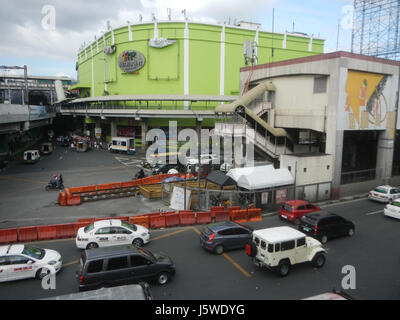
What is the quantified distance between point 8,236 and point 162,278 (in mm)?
8862

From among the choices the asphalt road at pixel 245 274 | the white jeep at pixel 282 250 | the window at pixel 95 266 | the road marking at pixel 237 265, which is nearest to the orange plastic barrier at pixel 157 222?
the asphalt road at pixel 245 274

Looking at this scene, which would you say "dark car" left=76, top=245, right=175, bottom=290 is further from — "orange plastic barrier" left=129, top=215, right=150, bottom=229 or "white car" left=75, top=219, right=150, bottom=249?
"orange plastic barrier" left=129, top=215, right=150, bottom=229

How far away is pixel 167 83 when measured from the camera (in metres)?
50.8

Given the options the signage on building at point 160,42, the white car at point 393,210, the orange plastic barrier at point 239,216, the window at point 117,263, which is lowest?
the orange plastic barrier at point 239,216

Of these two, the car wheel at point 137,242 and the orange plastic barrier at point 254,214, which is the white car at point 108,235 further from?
the orange plastic barrier at point 254,214

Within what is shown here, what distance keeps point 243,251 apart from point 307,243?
316cm

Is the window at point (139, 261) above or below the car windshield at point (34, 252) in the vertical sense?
above

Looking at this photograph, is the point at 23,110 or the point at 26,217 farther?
the point at 23,110

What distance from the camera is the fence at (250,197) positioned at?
67.9 feet

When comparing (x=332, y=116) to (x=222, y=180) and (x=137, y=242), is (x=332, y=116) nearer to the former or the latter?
(x=222, y=180)

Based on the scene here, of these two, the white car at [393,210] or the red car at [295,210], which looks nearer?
the red car at [295,210]

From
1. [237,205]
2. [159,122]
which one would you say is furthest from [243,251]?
[159,122]

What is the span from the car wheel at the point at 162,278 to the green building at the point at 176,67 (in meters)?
36.0
